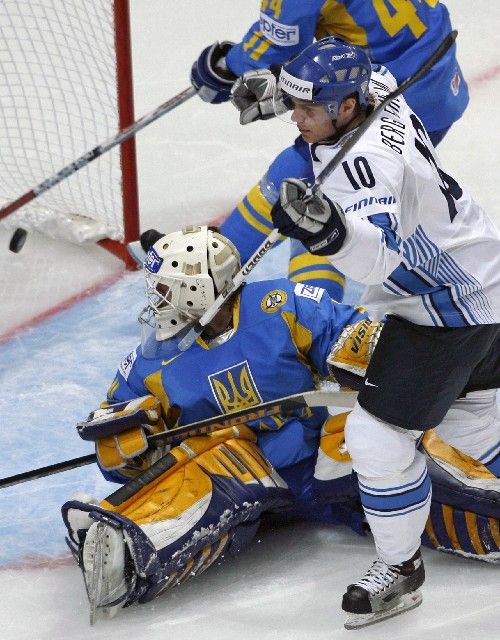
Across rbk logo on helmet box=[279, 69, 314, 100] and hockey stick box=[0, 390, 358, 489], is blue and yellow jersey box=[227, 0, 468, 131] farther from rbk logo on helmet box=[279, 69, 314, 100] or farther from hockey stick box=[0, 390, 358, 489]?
hockey stick box=[0, 390, 358, 489]

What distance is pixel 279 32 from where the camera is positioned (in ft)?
12.5

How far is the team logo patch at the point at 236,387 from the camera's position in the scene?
10.5ft

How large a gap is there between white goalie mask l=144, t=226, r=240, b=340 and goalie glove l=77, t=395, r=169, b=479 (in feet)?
0.55

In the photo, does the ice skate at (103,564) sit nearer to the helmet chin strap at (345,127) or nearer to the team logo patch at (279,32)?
the helmet chin strap at (345,127)

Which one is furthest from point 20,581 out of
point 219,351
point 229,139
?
point 229,139

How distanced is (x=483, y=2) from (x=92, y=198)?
6.72ft

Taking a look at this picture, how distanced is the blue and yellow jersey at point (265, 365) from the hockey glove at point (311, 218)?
1.99 feet

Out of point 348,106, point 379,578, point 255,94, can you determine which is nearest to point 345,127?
point 348,106

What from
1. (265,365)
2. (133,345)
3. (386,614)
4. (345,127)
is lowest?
(133,345)

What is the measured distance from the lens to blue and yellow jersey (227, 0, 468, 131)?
→ 12.4 ft

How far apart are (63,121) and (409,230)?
98.6 inches

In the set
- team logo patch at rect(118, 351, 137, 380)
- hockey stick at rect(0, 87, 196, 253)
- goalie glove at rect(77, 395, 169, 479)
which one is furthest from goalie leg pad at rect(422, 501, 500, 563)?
hockey stick at rect(0, 87, 196, 253)

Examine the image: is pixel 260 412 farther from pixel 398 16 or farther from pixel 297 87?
pixel 398 16

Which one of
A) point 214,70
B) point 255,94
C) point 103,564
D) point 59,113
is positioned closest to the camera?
point 103,564
